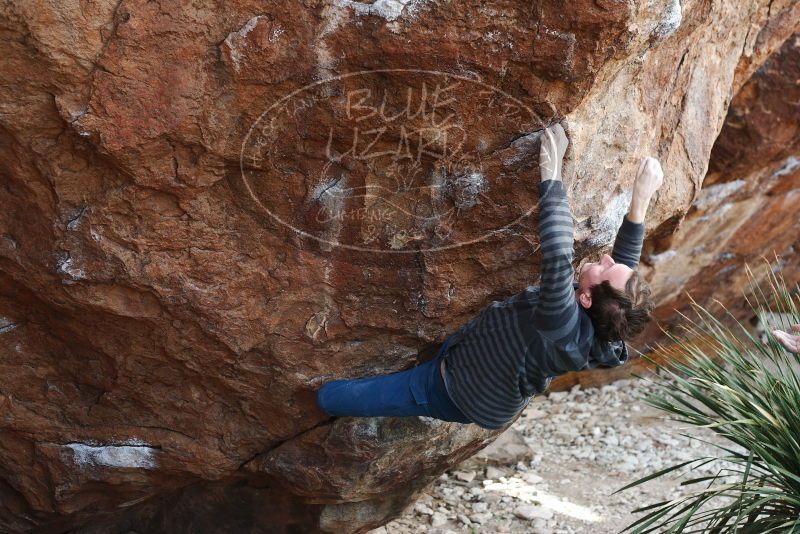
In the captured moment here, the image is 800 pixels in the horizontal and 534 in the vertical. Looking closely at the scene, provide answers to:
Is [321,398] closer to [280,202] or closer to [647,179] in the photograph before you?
[280,202]

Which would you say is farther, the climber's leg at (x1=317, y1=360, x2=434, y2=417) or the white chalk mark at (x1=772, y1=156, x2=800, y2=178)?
the white chalk mark at (x1=772, y1=156, x2=800, y2=178)

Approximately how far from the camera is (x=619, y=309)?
315 centimetres

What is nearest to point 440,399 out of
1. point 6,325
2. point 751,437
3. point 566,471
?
point 751,437

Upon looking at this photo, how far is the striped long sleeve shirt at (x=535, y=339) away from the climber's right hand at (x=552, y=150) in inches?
2.4

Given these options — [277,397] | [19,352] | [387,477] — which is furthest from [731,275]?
[19,352]

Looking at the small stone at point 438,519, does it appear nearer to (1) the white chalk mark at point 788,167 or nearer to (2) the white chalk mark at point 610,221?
(2) the white chalk mark at point 610,221

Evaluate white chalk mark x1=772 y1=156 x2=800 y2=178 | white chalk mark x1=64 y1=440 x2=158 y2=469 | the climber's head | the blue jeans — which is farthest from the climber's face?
white chalk mark x1=772 y1=156 x2=800 y2=178

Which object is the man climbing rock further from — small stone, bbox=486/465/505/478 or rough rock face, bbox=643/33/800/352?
small stone, bbox=486/465/505/478

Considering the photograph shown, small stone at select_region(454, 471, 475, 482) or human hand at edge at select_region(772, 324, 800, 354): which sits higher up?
human hand at edge at select_region(772, 324, 800, 354)

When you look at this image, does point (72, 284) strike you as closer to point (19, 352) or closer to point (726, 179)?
point (19, 352)

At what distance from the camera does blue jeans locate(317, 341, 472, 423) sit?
351 cm

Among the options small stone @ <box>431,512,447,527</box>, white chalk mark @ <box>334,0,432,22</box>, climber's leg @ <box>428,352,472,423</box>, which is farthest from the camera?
small stone @ <box>431,512,447,527</box>

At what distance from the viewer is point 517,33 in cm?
288

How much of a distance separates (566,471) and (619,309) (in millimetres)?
2725
